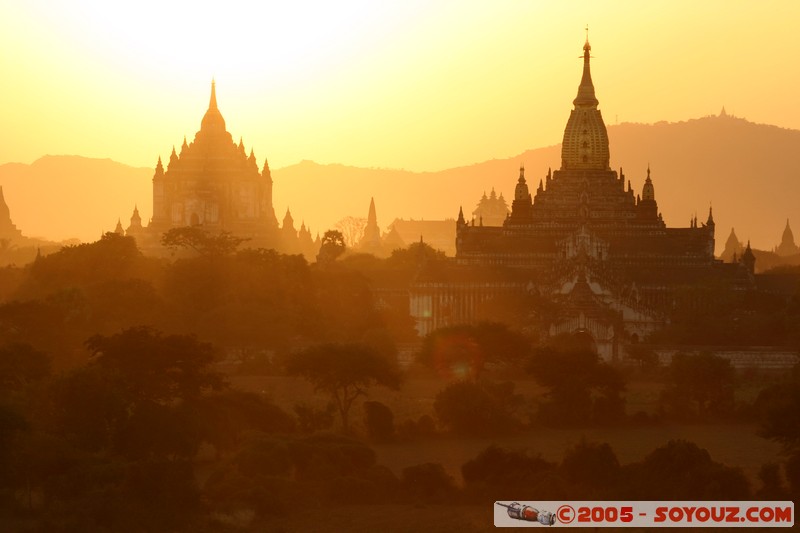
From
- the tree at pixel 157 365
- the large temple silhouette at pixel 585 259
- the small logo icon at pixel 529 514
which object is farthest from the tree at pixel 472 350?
the small logo icon at pixel 529 514

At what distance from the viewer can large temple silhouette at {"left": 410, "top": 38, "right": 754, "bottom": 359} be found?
278ft

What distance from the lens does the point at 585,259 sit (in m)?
88.4

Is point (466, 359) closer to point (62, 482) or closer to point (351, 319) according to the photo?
point (351, 319)

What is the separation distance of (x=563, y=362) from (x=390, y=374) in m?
5.80

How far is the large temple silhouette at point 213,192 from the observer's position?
139m

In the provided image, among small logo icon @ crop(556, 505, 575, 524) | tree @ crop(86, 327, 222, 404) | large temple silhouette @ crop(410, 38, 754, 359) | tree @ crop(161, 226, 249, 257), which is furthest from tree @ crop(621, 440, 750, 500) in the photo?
tree @ crop(161, 226, 249, 257)

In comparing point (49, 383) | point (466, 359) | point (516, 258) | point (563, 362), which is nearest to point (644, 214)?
point (516, 258)

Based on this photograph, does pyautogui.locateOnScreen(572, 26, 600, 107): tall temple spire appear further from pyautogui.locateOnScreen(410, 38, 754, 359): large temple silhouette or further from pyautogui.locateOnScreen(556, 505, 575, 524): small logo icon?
pyautogui.locateOnScreen(556, 505, 575, 524): small logo icon

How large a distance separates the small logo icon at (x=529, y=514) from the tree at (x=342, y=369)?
16.4 m

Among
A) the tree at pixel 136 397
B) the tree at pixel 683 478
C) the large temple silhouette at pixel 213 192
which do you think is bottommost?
the tree at pixel 683 478

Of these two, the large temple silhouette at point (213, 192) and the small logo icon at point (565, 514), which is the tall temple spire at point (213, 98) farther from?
the small logo icon at point (565, 514)

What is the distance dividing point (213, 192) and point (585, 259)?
5609 cm

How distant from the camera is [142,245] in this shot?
138 metres

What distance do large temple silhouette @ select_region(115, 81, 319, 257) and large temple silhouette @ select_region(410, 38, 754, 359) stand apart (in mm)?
36220
